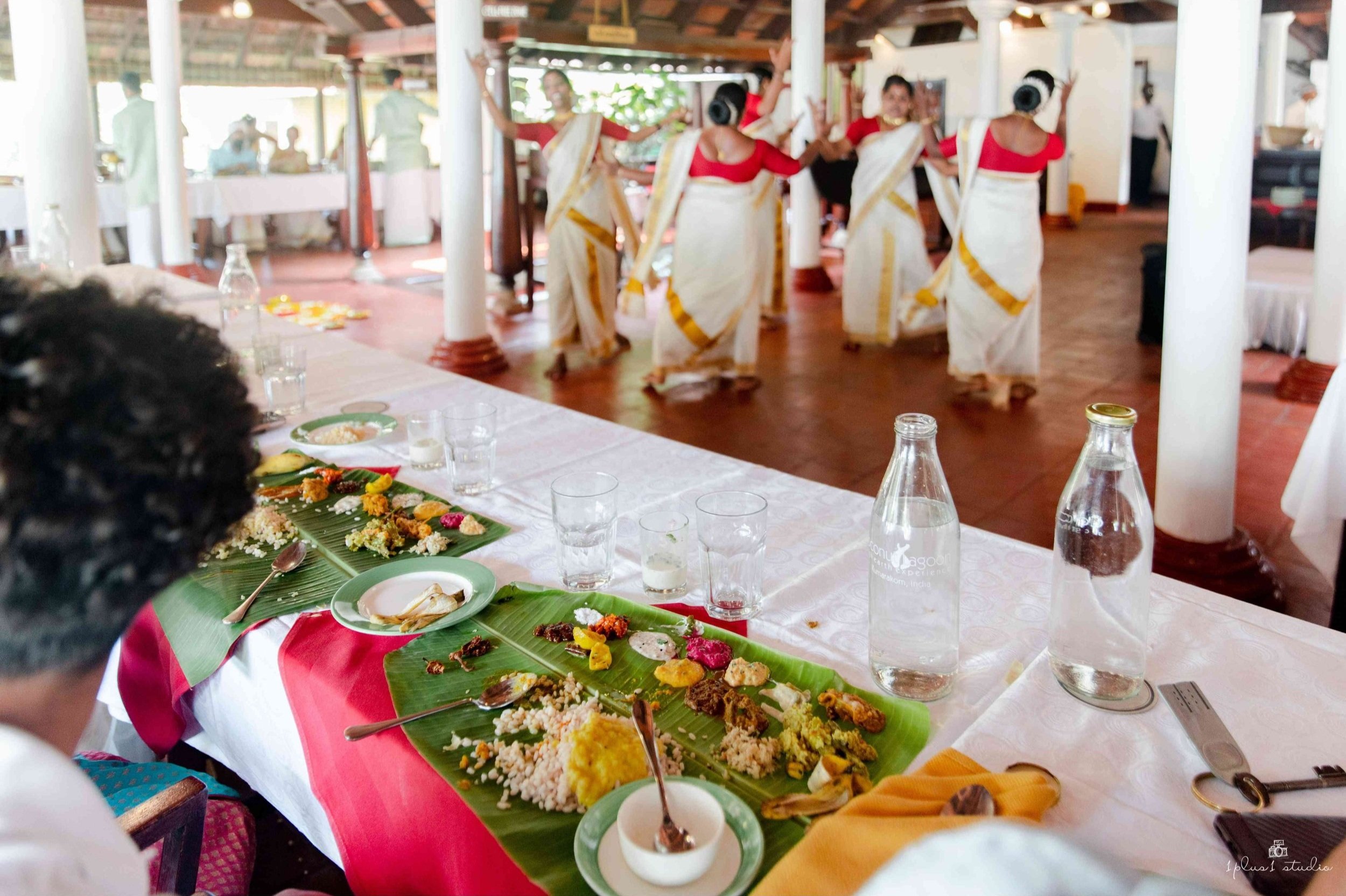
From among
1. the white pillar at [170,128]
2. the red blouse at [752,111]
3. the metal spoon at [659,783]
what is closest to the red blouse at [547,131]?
the red blouse at [752,111]

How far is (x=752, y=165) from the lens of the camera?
16.0 feet

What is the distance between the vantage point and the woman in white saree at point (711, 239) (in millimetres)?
4879

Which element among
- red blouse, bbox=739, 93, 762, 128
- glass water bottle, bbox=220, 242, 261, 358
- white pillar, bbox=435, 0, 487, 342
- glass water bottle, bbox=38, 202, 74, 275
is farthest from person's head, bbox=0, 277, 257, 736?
red blouse, bbox=739, 93, 762, 128

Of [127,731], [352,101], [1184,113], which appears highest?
[352,101]

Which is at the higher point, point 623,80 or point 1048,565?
point 623,80

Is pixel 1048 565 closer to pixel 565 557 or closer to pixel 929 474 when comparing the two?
pixel 929 474

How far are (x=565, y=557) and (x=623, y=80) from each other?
14.7 m

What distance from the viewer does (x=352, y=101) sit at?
8508mm

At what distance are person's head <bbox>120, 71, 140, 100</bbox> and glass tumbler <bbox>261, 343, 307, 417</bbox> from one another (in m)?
7.78

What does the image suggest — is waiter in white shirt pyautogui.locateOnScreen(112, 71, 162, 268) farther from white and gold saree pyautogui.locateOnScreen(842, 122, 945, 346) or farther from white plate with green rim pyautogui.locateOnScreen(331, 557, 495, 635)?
white plate with green rim pyautogui.locateOnScreen(331, 557, 495, 635)

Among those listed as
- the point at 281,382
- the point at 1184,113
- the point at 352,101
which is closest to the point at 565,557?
the point at 281,382

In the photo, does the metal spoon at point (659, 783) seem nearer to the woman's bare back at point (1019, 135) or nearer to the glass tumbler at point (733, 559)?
the glass tumbler at point (733, 559)

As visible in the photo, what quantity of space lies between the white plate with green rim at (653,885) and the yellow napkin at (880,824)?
0.04 meters

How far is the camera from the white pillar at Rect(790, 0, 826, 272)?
7074mm
